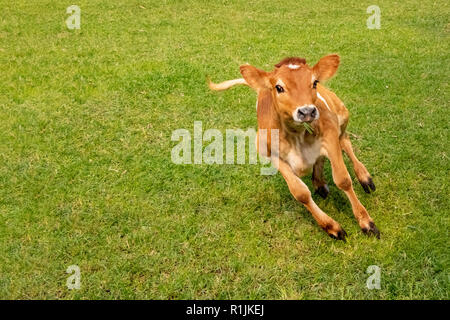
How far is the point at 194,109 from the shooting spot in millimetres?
7113

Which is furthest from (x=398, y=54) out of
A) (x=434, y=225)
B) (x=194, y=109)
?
(x=434, y=225)

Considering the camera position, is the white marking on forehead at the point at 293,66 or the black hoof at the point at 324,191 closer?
the white marking on forehead at the point at 293,66

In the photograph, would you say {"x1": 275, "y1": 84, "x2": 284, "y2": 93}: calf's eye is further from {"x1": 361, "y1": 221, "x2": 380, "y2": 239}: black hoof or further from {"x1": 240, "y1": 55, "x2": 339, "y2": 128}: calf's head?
{"x1": 361, "y1": 221, "x2": 380, "y2": 239}: black hoof

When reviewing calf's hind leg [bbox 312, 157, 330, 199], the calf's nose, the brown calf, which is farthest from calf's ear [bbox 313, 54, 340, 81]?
calf's hind leg [bbox 312, 157, 330, 199]

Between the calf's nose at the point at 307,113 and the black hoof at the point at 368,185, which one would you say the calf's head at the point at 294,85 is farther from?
the black hoof at the point at 368,185

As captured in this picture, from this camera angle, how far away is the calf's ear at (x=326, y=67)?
172 inches

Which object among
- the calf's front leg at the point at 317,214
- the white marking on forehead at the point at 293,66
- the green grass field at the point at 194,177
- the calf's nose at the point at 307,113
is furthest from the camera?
the calf's front leg at the point at 317,214

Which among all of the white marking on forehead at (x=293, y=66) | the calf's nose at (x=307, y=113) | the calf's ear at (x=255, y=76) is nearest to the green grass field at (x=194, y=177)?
the calf's nose at (x=307, y=113)

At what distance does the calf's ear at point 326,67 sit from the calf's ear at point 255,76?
1.62 feet

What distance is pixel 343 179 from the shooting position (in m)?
4.43

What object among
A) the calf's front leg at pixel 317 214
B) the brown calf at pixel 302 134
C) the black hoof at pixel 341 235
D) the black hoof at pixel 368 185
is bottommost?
the black hoof at pixel 341 235

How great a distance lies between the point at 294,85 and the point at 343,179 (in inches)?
42.7

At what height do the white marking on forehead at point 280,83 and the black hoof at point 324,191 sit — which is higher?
the white marking on forehead at point 280,83

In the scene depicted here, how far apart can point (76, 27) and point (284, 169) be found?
27.9 ft
